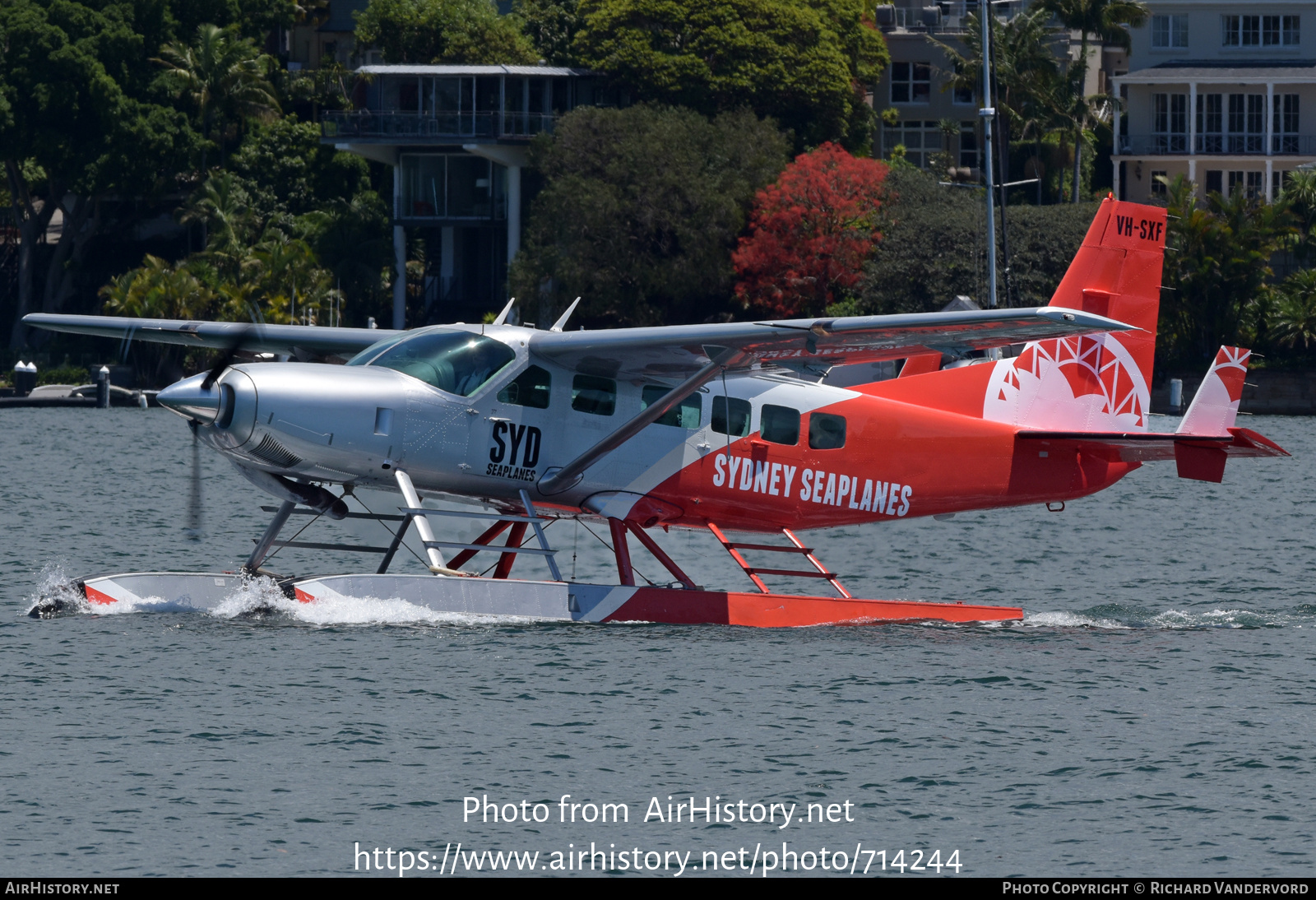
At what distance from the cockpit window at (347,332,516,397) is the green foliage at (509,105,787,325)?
43.5 metres

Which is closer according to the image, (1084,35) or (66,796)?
(66,796)

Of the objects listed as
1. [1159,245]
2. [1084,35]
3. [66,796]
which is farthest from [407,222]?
[66,796]

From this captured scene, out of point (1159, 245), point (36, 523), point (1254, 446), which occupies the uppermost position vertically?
point (1159, 245)

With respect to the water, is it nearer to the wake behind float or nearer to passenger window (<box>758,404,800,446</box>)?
the wake behind float

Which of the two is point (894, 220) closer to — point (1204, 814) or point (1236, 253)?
point (1236, 253)

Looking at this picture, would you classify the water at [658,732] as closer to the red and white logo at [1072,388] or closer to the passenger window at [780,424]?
the passenger window at [780,424]

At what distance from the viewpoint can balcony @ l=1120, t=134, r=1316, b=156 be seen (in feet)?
222

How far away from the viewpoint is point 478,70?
7044 cm

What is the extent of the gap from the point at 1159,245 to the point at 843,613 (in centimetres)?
537

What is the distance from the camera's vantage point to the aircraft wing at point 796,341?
1477cm

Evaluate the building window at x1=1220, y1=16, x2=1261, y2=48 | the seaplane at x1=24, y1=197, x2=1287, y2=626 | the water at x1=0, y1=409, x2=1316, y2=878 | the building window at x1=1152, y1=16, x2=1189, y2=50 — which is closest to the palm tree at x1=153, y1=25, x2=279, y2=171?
the building window at x1=1152, y1=16, x2=1189, y2=50

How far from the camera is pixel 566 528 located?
22.9 m

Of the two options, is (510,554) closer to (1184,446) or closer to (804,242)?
(1184,446)

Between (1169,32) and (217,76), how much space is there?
38.0 metres
